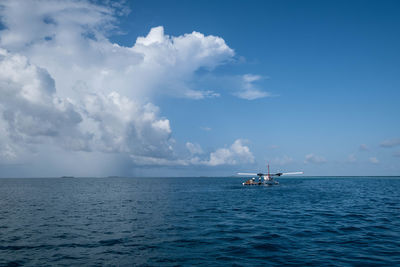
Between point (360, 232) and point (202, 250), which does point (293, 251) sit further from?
point (360, 232)

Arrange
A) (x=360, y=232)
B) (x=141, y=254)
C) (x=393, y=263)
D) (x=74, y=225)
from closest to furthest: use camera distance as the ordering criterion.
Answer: (x=393, y=263)
(x=141, y=254)
(x=360, y=232)
(x=74, y=225)

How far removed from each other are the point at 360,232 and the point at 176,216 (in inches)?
1030

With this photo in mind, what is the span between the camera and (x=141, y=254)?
22766 millimetres

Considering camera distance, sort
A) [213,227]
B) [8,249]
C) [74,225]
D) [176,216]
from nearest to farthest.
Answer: [8,249], [213,227], [74,225], [176,216]

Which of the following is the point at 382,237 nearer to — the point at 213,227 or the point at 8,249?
the point at 213,227

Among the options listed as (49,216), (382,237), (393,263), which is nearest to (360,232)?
(382,237)

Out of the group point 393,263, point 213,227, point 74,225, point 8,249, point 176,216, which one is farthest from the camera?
point 176,216

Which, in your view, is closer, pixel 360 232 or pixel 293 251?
pixel 293 251

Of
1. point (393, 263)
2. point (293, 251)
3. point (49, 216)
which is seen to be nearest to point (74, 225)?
point (49, 216)

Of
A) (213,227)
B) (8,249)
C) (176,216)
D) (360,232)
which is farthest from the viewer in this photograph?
(176,216)

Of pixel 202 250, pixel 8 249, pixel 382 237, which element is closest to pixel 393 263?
pixel 382 237

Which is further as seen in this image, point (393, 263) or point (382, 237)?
point (382, 237)

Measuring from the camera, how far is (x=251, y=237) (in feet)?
92.4

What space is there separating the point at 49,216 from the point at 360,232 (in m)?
46.4
